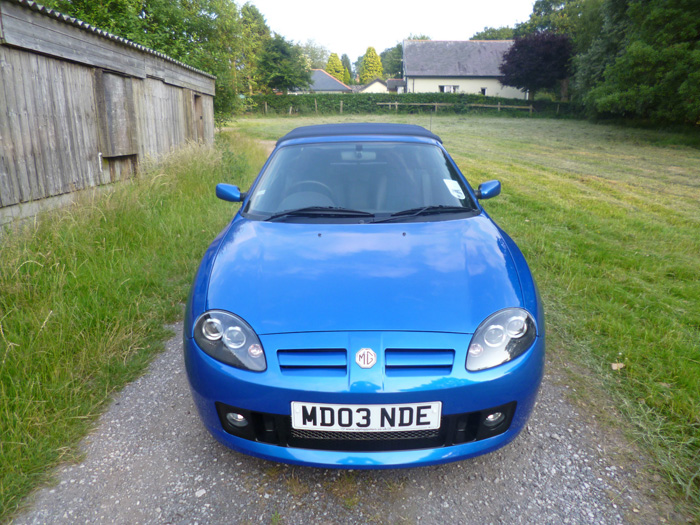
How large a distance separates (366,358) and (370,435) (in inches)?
11.7

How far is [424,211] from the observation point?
2764 mm

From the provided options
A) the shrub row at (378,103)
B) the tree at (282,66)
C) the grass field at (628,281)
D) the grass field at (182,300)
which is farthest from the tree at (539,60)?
the grass field at (182,300)

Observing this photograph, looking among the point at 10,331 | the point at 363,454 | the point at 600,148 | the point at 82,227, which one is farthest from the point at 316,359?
the point at 600,148

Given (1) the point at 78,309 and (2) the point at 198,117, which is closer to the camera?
(1) the point at 78,309

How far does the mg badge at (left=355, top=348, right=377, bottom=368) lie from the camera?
172 cm

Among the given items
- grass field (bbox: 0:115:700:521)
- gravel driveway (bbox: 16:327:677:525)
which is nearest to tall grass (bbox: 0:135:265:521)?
grass field (bbox: 0:115:700:521)

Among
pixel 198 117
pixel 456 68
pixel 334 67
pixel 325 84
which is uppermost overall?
pixel 334 67

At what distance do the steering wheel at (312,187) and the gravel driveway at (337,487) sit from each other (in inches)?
61.2

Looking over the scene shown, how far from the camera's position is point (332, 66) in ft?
315

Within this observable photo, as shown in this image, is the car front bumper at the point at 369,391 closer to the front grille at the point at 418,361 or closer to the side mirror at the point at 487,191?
the front grille at the point at 418,361

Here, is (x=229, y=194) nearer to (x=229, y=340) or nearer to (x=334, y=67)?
(x=229, y=340)

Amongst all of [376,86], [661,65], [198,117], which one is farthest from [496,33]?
[198,117]

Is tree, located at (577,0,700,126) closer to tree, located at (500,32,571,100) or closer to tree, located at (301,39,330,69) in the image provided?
tree, located at (500,32,571,100)

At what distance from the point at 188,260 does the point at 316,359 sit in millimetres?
3191
